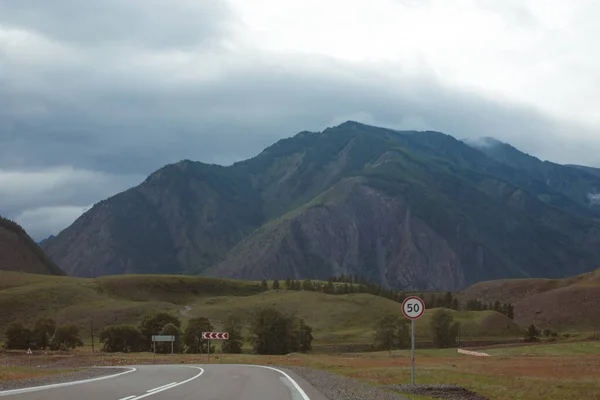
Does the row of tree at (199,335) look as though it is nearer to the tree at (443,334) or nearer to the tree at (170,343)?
the tree at (170,343)

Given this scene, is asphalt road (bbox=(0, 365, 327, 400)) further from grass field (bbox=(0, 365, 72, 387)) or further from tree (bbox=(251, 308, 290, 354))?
tree (bbox=(251, 308, 290, 354))

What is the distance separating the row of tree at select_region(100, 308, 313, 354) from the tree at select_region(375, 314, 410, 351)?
929 inches

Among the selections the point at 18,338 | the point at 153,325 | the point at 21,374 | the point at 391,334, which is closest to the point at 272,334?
the point at 153,325

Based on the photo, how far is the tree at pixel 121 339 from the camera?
481 ft

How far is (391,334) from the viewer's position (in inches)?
6924

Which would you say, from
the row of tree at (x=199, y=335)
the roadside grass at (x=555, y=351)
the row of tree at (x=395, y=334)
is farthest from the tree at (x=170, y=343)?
the roadside grass at (x=555, y=351)

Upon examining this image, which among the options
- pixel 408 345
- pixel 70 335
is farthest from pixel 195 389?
pixel 408 345

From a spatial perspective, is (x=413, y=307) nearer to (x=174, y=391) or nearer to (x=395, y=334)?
(x=174, y=391)

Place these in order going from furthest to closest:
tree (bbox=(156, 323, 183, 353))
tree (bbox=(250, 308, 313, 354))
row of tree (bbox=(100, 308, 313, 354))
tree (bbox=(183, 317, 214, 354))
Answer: tree (bbox=(250, 308, 313, 354))
tree (bbox=(183, 317, 214, 354))
row of tree (bbox=(100, 308, 313, 354))
tree (bbox=(156, 323, 183, 353))

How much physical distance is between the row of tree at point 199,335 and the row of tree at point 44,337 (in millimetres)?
8232

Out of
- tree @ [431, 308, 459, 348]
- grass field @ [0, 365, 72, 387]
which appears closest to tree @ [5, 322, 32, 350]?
grass field @ [0, 365, 72, 387]

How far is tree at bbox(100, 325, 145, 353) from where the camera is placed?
146625mm

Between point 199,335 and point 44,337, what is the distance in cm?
3878

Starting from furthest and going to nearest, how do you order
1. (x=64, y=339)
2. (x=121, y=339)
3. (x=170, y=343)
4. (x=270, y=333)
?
(x=270, y=333) < (x=64, y=339) < (x=121, y=339) < (x=170, y=343)
